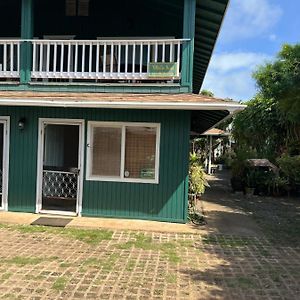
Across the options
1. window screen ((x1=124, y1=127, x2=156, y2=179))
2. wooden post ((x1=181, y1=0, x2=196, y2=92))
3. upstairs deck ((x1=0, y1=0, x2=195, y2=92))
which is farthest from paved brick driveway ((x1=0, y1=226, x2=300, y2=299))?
upstairs deck ((x1=0, y1=0, x2=195, y2=92))

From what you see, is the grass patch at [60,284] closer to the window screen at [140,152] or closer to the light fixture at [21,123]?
the window screen at [140,152]

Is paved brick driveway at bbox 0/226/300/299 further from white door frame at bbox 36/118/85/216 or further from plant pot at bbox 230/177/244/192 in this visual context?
plant pot at bbox 230/177/244/192

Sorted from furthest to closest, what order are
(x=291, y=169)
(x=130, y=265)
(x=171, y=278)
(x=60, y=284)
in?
(x=291, y=169) → (x=130, y=265) → (x=171, y=278) → (x=60, y=284)

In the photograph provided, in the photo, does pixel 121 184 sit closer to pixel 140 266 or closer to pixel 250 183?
pixel 140 266

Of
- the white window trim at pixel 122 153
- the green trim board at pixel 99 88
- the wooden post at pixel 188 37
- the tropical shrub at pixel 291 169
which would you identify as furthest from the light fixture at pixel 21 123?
the tropical shrub at pixel 291 169

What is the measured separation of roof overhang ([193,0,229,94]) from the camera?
33.6 ft

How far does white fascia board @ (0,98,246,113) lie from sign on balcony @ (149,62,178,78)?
4.08 feet

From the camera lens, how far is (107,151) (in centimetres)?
982

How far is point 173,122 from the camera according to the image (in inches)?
372

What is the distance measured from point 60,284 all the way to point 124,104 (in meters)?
4.42

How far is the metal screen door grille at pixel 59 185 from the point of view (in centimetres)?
1000

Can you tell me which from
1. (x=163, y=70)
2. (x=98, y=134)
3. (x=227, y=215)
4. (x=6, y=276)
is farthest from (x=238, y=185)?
(x=6, y=276)

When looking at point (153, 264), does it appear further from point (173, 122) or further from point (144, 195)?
point (173, 122)

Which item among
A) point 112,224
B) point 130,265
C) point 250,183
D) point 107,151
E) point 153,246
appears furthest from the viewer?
point 250,183
